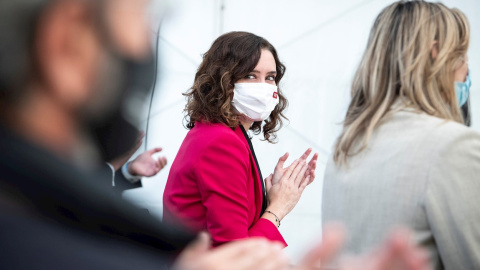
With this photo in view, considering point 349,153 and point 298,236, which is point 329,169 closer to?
point 349,153

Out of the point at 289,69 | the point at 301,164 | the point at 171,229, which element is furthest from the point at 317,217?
the point at 171,229

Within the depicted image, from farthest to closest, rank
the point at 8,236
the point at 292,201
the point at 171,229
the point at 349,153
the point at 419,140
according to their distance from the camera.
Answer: the point at 292,201 → the point at 349,153 → the point at 419,140 → the point at 171,229 → the point at 8,236

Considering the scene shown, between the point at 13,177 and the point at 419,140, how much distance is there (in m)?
0.96

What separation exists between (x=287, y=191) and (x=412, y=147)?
80cm

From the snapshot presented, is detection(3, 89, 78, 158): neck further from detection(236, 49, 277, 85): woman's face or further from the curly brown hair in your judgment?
detection(236, 49, 277, 85): woman's face

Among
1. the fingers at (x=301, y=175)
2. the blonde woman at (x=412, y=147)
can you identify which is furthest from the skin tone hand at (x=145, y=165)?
the blonde woman at (x=412, y=147)

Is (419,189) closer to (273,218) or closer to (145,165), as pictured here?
(273,218)

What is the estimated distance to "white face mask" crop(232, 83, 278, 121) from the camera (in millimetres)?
2096

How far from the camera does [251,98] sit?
6.91 ft

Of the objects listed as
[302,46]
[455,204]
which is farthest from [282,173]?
[302,46]

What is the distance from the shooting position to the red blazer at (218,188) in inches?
67.8

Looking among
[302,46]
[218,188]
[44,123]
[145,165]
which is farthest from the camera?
[302,46]

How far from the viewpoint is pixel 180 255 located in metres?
0.50

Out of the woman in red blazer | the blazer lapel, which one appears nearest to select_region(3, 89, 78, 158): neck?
the woman in red blazer
